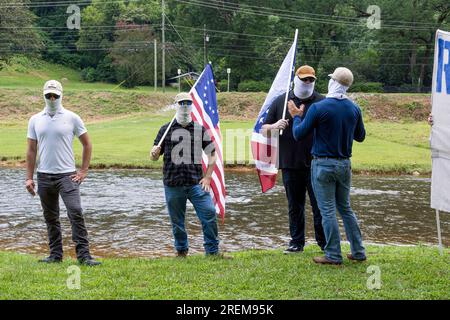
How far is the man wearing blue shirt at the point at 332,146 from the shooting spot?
23.2 feet

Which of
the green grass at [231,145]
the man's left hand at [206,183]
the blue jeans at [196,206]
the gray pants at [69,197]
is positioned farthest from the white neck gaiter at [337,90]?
the green grass at [231,145]

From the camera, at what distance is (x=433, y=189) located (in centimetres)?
808

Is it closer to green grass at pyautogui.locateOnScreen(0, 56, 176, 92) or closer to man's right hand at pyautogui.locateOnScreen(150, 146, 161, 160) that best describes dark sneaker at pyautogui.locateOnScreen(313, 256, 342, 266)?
man's right hand at pyautogui.locateOnScreen(150, 146, 161, 160)

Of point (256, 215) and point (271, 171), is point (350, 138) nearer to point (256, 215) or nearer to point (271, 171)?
point (271, 171)

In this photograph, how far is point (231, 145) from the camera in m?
29.5

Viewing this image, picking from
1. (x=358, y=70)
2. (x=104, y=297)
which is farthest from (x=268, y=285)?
(x=358, y=70)

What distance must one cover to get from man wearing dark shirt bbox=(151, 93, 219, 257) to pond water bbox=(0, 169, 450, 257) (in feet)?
7.51

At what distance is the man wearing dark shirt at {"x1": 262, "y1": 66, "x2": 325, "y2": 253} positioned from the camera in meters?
7.93

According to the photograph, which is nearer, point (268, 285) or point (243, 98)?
point (268, 285)

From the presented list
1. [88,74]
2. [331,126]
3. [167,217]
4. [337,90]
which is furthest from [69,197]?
[88,74]

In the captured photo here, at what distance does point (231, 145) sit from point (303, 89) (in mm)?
21633

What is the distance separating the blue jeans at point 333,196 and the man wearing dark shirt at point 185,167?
159cm

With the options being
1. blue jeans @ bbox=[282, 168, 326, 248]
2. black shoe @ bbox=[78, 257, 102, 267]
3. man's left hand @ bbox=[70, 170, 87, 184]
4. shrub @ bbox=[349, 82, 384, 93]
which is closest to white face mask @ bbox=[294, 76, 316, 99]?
blue jeans @ bbox=[282, 168, 326, 248]

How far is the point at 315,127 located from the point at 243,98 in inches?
1693
